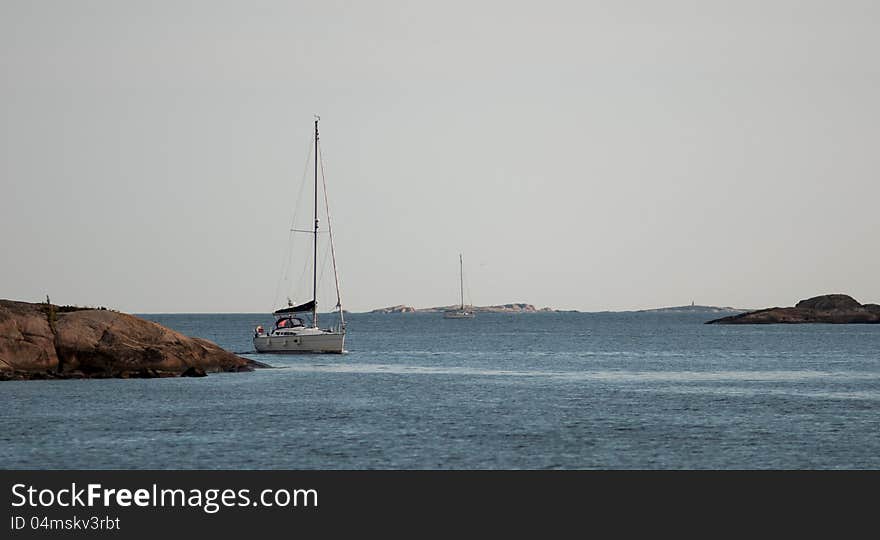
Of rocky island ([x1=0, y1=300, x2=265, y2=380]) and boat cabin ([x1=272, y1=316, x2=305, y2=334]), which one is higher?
boat cabin ([x1=272, y1=316, x2=305, y2=334])

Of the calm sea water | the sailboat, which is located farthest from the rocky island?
the sailboat

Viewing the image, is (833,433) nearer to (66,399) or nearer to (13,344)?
(66,399)

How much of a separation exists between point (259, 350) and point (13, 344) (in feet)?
120

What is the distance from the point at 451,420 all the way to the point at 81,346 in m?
29.5

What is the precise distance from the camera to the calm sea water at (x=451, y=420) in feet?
123

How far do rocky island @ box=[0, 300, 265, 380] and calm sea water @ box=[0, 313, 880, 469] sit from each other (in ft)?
5.98

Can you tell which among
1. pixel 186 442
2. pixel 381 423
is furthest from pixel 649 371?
pixel 186 442

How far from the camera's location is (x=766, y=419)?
4953cm

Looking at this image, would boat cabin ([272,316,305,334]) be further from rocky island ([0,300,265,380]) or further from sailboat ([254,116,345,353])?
rocky island ([0,300,265,380])
